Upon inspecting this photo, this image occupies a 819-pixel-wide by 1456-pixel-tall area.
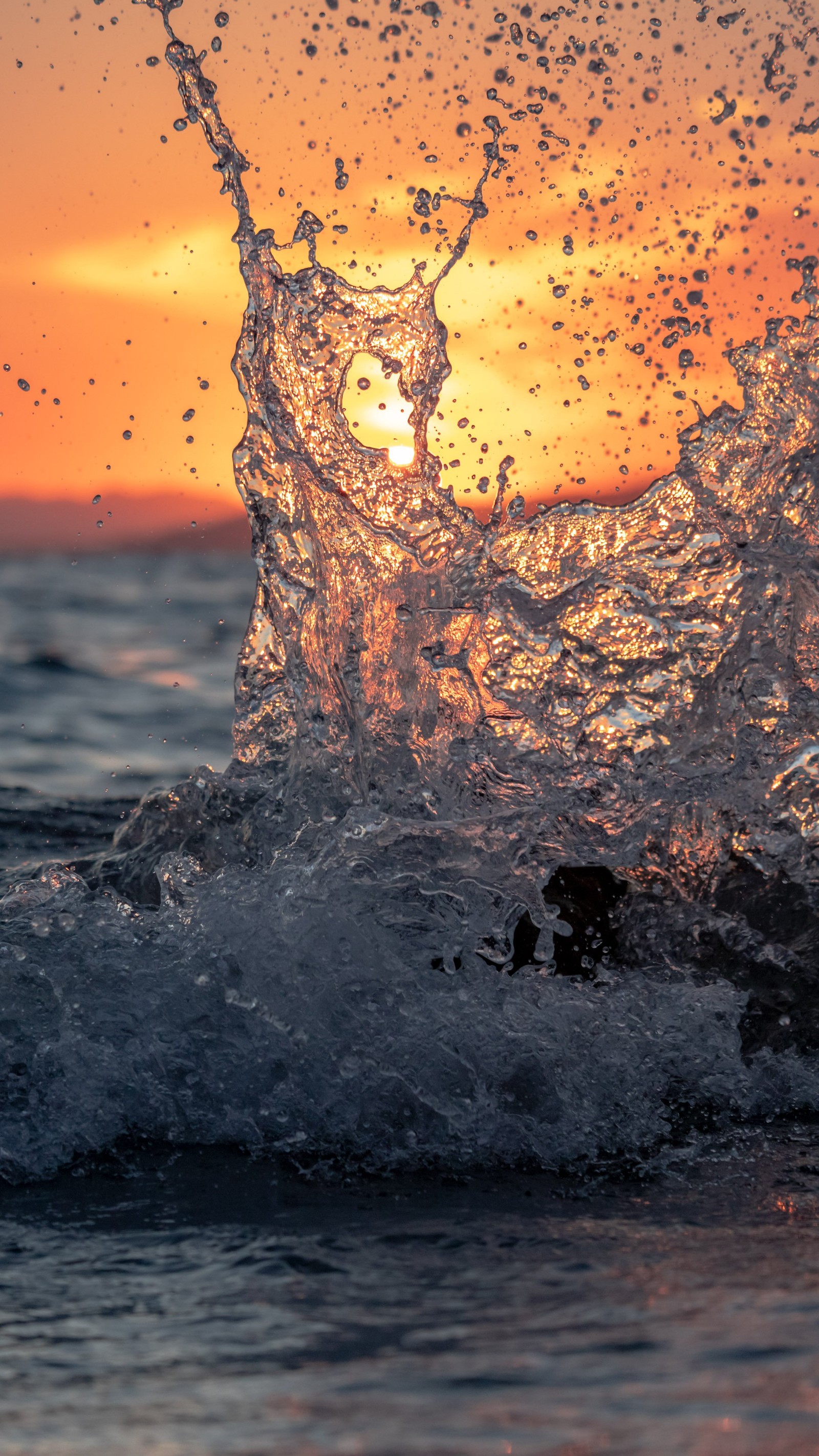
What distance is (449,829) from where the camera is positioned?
354 cm

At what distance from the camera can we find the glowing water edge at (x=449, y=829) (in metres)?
2.84

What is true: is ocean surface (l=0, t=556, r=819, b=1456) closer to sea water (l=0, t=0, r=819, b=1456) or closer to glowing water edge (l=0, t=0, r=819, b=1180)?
sea water (l=0, t=0, r=819, b=1456)

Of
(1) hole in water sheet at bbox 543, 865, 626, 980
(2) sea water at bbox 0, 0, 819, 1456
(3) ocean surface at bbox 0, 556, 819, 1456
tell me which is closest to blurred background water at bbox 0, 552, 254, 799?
(2) sea water at bbox 0, 0, 819, 1456

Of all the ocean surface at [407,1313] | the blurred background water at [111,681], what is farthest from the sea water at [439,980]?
the blurred background water at [111,681]

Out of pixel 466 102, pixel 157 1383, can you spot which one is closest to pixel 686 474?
pixel 466 102

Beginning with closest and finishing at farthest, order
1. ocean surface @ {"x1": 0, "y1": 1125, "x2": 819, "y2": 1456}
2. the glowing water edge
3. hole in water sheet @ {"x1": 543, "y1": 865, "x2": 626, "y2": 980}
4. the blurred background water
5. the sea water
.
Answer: ocean surface @ {"x1": 0, "y1": 1125, "x2": 819, "y2": 1456}, the sea water, the glowing water edge, hole in water sheet @ {"x1": 543, "y1": 865, "x2": 626, "y2": 980}, the blurred background water

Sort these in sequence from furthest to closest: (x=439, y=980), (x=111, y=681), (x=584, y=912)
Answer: (x=111, y=681), (x=584, y=912), (x=439, y=980)

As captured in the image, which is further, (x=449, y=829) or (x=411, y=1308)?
(x=449, y=829)

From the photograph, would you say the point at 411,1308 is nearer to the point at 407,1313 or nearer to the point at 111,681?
the point at 407,1313

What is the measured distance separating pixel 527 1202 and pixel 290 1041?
2.25 ft

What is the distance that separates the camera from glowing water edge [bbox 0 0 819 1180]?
2.84 m

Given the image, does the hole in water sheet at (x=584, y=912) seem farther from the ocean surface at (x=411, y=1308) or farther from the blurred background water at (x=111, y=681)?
the blurred background water at (x=111, y=681)

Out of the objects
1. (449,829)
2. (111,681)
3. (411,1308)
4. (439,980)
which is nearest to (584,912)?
(449,829)

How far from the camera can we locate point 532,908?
3.39 meters
